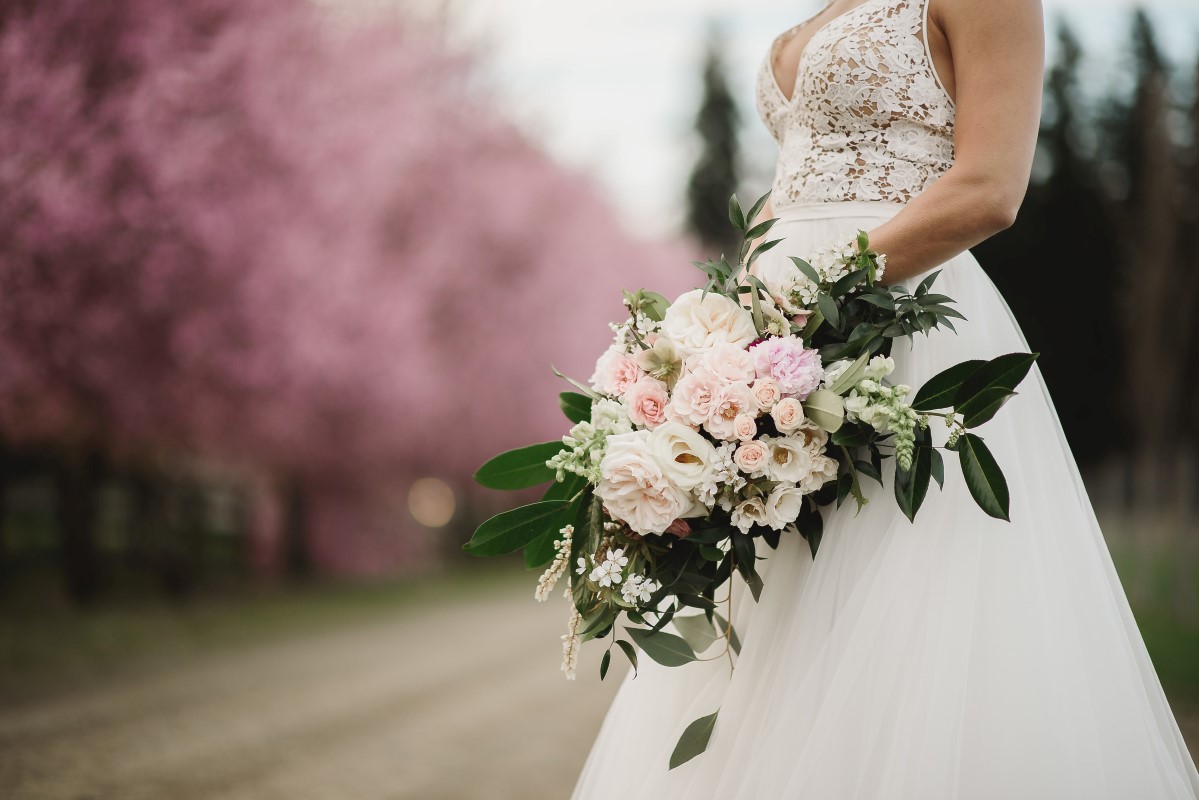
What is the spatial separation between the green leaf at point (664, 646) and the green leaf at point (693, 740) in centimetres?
14

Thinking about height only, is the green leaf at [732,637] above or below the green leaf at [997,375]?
below

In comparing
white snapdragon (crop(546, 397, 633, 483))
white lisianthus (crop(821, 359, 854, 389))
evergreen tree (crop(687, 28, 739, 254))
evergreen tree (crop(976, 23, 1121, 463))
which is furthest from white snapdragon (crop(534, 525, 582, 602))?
evergreen tree (crop(687, 28, 739, 254))

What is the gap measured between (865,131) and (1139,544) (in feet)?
53.7

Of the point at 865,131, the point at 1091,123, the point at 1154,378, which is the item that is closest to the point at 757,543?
the point at 865,131

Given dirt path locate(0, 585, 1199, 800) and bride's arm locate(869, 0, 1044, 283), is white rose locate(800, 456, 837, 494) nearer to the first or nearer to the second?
bride's arm locate(869, 0, 1044, 283)

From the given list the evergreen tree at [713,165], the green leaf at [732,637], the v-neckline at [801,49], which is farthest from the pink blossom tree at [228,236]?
the evergreen tree at [713,165]

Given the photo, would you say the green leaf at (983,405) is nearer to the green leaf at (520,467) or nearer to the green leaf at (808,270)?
the green leaf at (808,270)

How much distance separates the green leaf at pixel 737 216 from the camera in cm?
170

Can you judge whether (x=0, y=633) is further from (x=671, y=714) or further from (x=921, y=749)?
(x=921, y=749)

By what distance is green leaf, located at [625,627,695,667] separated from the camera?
1706 mm

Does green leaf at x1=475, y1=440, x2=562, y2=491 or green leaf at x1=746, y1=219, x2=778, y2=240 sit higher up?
green leaf at x1=746, y1=219, x2=778, y2=240

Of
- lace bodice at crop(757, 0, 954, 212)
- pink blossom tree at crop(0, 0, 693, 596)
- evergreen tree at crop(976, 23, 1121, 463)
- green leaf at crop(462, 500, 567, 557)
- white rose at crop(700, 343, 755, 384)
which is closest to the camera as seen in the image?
white rose at crop(700, 343, 755, 384)

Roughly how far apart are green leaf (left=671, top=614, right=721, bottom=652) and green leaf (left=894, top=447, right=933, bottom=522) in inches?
20.4

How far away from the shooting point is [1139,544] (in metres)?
15.6
